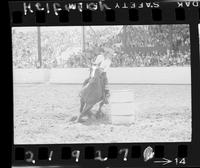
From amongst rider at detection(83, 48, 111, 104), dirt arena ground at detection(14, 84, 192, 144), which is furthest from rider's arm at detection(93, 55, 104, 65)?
dirt arena ground at detection(14, 84, 192, 144)

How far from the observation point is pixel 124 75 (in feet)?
4.58

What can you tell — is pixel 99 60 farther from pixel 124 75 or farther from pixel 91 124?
pixel 91 124

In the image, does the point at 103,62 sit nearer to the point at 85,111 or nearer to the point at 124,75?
the point at 124,75

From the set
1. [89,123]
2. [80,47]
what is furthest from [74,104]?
[80,47]

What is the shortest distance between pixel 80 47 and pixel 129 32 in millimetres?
236

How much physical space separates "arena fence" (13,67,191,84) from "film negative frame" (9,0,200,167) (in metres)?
0.07

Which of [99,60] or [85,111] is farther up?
[99,60]

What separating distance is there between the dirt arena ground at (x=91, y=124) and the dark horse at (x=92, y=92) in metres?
0.03

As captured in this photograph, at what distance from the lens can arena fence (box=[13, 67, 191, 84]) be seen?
1.40m

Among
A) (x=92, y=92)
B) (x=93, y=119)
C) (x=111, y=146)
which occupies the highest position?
(x=92, y=92)

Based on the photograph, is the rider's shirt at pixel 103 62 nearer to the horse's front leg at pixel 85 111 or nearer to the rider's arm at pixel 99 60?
the rider's arm at pixel 99 60

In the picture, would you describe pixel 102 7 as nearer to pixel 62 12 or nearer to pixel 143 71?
pixel 62 12

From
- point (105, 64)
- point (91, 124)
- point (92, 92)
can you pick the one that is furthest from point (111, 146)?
point (105, 64)

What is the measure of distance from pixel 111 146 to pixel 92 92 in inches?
10.4
